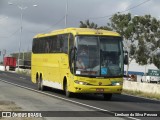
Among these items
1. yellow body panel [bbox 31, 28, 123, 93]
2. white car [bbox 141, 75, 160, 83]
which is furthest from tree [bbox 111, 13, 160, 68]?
yellow body panel [bbox 31, 28, 123, 93]

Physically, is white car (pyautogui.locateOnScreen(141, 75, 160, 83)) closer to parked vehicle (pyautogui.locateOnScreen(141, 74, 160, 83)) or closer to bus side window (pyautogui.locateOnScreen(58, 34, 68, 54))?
parked vehicle (pyautogui.locateOnScreen(141, 74, 160, 83))

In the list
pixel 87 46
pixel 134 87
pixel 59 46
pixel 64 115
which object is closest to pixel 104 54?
pixel 87 46

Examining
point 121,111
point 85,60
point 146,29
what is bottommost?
point 121,111

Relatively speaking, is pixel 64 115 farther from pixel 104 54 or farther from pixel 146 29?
pixel 146 29

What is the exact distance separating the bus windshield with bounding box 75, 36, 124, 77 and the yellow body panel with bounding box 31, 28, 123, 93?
11.4 inches

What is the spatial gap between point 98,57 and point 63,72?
280 cm

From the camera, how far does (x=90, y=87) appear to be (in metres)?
23.2

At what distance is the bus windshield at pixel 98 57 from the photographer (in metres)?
23.3

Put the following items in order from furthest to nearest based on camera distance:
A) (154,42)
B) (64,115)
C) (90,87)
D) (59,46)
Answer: (154,42) < (59,46) < (90,87) < (64,115)

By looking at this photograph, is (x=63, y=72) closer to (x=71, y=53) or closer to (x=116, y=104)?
(x=71, y=53)

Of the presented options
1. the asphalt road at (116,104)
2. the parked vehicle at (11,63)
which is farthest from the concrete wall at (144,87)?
the parked vehicle at (11,63)

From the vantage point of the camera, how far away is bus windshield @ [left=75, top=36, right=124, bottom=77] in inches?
919

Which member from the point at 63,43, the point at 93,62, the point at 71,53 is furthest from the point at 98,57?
the point at 63,43

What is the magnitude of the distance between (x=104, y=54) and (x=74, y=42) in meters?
1.59
